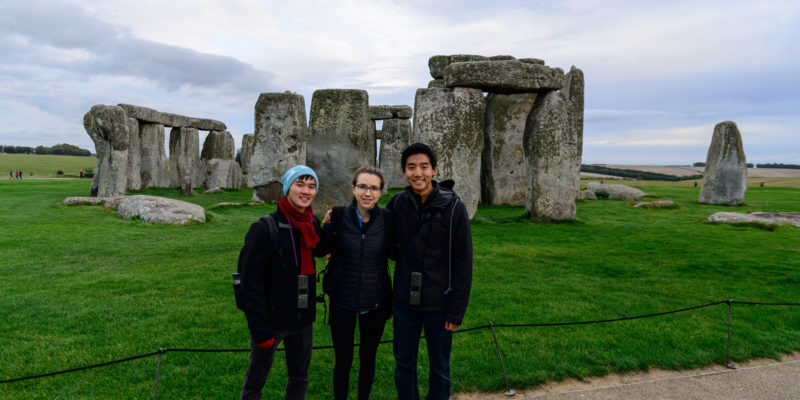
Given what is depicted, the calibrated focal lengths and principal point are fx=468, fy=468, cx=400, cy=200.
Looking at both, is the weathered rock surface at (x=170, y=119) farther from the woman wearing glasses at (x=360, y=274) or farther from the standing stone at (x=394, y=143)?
the woman wearing glasses at (x=360, y=274)

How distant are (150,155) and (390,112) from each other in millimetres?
11299

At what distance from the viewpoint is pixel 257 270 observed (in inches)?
106

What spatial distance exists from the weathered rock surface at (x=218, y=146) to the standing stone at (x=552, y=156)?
1658cm

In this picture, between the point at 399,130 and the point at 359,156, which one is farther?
the point at 399,130

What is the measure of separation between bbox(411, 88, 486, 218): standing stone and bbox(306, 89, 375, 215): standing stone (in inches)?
75.2

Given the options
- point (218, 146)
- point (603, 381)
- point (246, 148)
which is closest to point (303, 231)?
point (603, 381)

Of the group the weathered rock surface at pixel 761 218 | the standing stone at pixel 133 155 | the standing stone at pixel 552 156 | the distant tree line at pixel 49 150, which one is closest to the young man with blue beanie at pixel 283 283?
the standing stone at pixel 552 156

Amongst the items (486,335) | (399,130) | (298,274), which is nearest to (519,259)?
(486,335)

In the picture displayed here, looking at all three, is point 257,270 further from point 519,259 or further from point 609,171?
point 609,171

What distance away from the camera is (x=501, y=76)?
10.0 meters

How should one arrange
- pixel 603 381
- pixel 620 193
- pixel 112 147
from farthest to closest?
pixel 620 193
pixel 112 147
pixel 603 381

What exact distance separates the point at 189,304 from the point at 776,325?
6413 mm

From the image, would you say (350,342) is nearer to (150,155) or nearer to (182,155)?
(150,155)

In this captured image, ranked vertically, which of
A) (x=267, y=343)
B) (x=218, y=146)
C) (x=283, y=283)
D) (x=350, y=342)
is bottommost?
(x=350, y=342)
